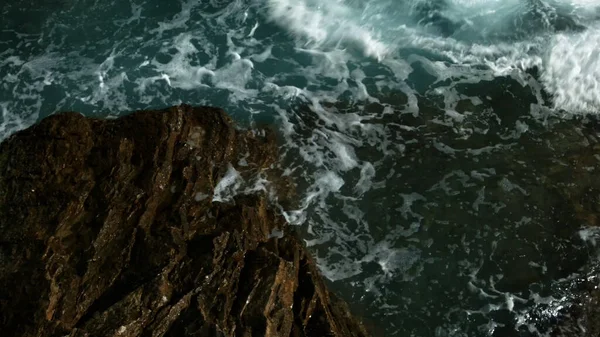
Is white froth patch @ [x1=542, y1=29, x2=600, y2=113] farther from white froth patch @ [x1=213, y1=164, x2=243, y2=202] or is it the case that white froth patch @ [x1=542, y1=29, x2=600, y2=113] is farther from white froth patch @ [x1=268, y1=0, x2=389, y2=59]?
white froth patch @ [x1=213, y1=164, x2=243, y2=202]

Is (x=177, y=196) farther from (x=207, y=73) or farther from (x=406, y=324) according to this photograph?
(x=207, y=73)

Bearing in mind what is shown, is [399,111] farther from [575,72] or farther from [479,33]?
[575,72]

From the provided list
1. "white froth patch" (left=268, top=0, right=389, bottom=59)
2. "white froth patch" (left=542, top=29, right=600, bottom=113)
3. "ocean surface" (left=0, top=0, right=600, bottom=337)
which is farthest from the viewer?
"white froth patch" (left=268, top=0, right=389, bottom=59)

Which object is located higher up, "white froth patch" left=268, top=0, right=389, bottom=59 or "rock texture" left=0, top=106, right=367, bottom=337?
"white froth patch" left=268, top=0, right=389, bottom=59

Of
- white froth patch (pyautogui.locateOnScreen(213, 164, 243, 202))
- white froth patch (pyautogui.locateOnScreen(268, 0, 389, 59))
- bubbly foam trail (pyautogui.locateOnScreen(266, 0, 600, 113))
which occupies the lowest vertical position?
white froth patch (pyautogui.locateOnScreen(213, 164, 243, 202))

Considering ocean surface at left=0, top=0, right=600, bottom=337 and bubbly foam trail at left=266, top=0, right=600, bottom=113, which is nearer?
ocean surface at left=0, top=0, right=600, bottom=337

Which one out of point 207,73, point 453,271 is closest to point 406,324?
point 453,271

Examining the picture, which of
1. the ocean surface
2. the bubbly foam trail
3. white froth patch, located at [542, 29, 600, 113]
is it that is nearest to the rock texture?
the ocean surface
